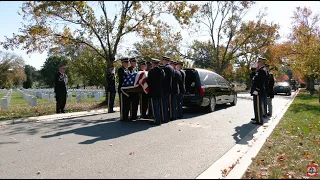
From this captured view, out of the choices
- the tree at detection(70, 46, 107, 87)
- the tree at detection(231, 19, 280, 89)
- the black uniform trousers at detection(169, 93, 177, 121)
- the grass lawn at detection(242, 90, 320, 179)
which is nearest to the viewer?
the grass lawn at detection(242, 90, 320, 179)

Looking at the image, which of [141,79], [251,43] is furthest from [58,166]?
[251,43]

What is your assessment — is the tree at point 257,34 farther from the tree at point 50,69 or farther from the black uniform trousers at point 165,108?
the tree at point 50,69

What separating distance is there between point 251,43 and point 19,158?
2863 cm

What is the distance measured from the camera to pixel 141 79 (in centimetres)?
844

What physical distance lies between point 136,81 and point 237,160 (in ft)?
15.3

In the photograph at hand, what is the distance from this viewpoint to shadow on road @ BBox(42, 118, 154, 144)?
21.5 ft

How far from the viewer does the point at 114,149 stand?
17.6 feet

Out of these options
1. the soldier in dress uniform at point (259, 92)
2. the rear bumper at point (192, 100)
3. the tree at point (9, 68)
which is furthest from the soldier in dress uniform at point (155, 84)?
the tree at point (9, 68)

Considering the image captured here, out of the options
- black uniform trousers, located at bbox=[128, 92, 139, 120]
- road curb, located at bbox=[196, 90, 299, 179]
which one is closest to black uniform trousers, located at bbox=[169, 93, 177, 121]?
black uniform trousers, located at bbox=[128, 92, 139, 120]

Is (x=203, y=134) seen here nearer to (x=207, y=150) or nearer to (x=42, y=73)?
(x=207, y=150)

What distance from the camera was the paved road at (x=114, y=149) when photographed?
412 centimetres

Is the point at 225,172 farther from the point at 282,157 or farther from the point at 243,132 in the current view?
the point at 243,132

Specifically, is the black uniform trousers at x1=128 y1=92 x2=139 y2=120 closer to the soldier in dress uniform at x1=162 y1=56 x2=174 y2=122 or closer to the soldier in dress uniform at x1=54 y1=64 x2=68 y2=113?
the soldier in dress uniform at x1=162 y1=56 x2=174 y2=122

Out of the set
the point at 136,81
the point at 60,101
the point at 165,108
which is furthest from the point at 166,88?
the point at 60,101
